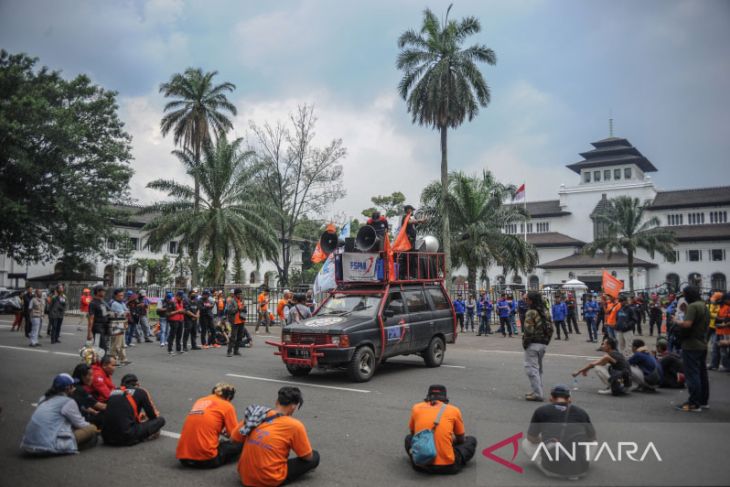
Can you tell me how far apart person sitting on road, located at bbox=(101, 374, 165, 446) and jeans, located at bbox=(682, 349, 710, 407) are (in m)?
7.53

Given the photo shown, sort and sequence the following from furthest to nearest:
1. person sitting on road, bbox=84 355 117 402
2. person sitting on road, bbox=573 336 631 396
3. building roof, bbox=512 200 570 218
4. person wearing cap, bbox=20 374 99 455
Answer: building roof, bbox=512 200 570 218
person sitting on road, bbox=573 336 631 396
person sitting on road, bbox=84 355 117 402
person wearing cap, bbox=20 374 99 455

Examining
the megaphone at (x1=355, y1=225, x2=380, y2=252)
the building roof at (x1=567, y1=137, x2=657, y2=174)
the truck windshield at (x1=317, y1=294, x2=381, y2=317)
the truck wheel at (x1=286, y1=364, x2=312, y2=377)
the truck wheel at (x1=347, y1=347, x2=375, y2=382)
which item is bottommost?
the truck wheel at (x1=286, y1=364, x2=312, y2=377)

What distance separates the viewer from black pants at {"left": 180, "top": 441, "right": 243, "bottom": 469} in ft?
18.7

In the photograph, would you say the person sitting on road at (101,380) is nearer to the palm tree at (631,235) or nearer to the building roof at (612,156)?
the palm tree at (631,235)

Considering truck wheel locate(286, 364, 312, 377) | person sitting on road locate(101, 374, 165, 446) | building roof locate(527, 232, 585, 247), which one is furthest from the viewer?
building roof locate(527, 232, 585, 247)

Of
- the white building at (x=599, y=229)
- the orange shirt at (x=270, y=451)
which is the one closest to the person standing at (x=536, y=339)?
the orange shirt at (x=270, y=451)

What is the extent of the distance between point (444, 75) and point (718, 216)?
43.9 m

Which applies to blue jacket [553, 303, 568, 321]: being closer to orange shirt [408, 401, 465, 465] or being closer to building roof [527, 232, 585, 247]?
orange shirt [408, 401, 465, 465]

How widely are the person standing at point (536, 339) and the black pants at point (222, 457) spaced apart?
16.5ft

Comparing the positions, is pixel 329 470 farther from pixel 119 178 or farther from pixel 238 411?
pixel 119 178

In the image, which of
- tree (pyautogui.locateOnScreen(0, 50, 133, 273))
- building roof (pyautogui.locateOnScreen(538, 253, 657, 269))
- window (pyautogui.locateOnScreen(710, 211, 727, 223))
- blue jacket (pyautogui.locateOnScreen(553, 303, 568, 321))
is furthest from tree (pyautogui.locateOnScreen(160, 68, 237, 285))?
window (pyautogui.locateOnScreen(710, 211, 727, 223))

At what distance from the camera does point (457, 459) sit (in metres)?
5.41

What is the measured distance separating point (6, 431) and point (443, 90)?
25.8m

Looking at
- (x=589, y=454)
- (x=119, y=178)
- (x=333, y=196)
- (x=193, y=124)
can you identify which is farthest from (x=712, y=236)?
(x=589, y=454)
